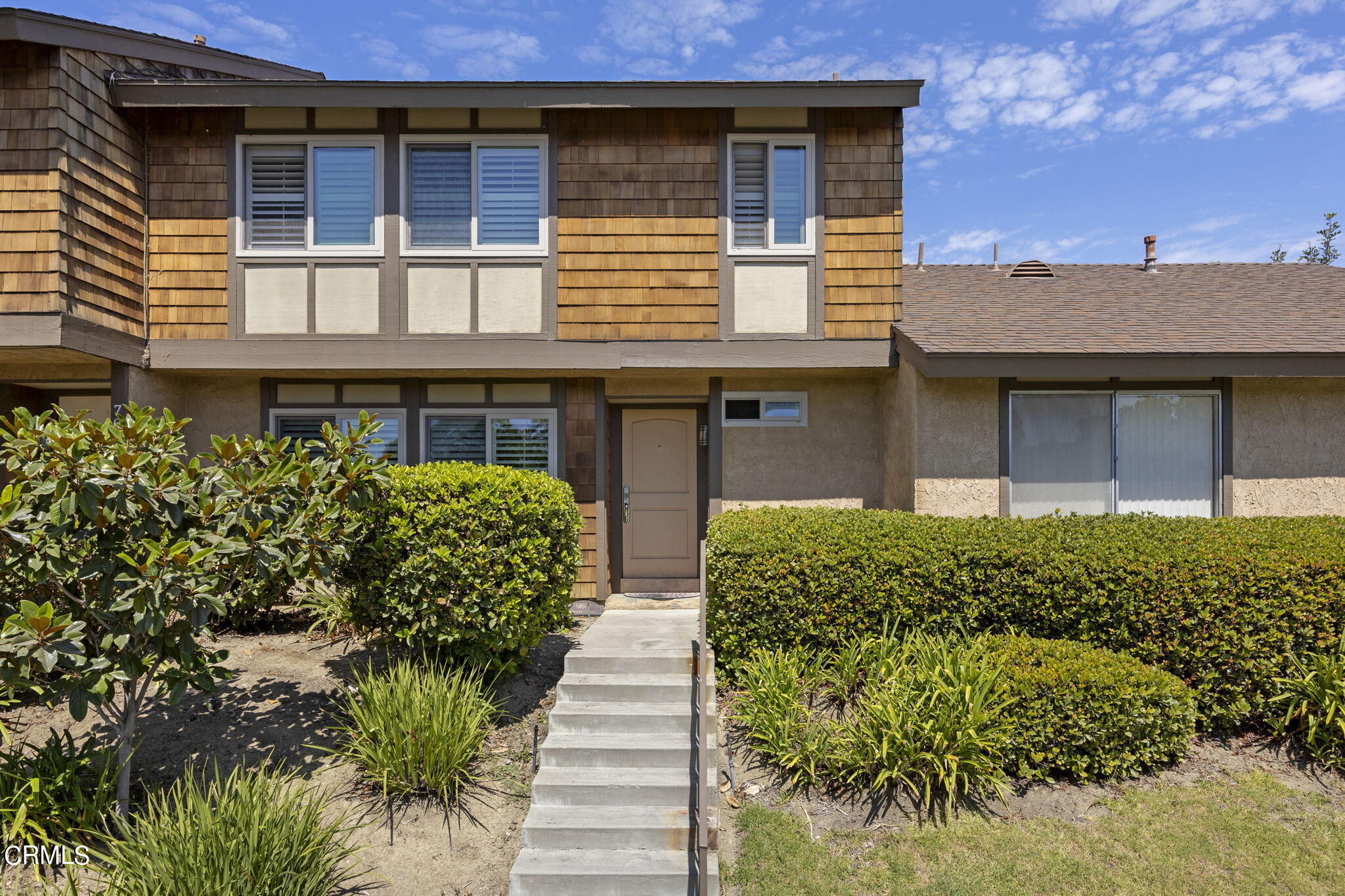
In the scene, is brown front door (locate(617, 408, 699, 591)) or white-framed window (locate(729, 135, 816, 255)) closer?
white-framed window (locate(729, 135, 816, 255))

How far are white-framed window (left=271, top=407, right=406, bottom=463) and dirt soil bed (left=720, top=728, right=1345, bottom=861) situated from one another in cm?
512

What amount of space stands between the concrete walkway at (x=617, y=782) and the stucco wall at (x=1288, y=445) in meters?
6.19

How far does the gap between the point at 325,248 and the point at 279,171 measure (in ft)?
3.35

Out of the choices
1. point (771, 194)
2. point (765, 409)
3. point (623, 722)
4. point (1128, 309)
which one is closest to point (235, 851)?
point (623, 722)

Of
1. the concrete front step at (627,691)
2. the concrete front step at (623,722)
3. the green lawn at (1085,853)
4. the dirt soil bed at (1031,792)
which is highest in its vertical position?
the concrete front step at (627,691)

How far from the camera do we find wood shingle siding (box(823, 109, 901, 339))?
7.31m

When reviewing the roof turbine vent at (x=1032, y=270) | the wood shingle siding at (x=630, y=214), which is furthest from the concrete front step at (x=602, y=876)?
the roof turbine vent at (x=1032, y=270)

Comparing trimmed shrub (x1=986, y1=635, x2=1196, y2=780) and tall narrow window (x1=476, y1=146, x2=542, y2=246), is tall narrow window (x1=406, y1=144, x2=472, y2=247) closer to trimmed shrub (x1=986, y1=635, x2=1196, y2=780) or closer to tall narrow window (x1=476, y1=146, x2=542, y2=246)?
tall narrow window (x1=476, y1=146, x2=542, y2=246)

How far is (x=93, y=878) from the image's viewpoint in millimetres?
3707

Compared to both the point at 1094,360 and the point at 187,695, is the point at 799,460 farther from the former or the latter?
the point at 187,695

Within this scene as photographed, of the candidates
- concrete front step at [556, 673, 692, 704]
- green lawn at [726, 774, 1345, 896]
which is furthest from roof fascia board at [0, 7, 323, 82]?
green lawn at [726, 774, 1345, 896]

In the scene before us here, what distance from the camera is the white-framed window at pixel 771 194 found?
24.2 feet

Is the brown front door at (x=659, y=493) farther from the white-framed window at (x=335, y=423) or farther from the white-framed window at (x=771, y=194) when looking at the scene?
the white-framed window at (x=335, y=423)

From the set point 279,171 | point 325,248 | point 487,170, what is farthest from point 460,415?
point 279,171
